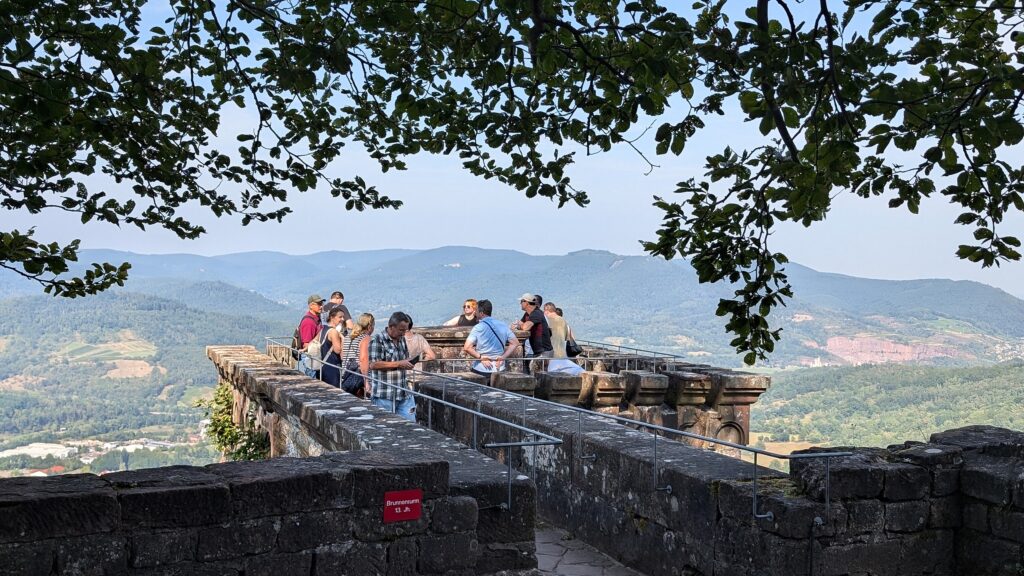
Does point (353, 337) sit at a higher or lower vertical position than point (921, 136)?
lower

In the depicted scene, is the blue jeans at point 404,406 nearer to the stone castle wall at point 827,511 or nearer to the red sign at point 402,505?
the stone castle wall at point 827,511

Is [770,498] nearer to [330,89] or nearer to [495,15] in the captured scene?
[495,15]

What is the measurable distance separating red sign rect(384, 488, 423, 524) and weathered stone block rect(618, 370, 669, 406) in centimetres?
681

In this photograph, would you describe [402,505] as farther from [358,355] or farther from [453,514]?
[358,355]

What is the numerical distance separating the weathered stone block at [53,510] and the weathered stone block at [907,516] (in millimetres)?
4235

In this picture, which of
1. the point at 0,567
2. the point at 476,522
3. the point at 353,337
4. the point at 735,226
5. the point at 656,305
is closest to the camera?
the point at 0,567

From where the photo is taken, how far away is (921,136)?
16.4ft

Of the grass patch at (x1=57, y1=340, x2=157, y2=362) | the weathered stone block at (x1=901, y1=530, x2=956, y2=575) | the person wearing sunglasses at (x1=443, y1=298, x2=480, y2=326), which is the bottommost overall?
the grass patch at (x1=57, y1=340, x2=157, y2=362)

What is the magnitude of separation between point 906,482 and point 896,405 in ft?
149

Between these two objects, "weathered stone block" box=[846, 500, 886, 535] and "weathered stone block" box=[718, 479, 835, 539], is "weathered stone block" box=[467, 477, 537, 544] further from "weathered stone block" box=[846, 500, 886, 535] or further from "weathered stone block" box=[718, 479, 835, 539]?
"weathered stone block" box=[846, 500, 886, 535]

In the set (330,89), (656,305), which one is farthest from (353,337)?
(656,305)

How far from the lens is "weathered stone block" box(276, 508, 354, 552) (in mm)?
4250

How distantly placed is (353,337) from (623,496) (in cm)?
362

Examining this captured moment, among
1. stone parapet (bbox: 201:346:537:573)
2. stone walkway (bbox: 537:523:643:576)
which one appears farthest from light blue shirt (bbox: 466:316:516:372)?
stone walkway (bbox: 537:523:643:576)
